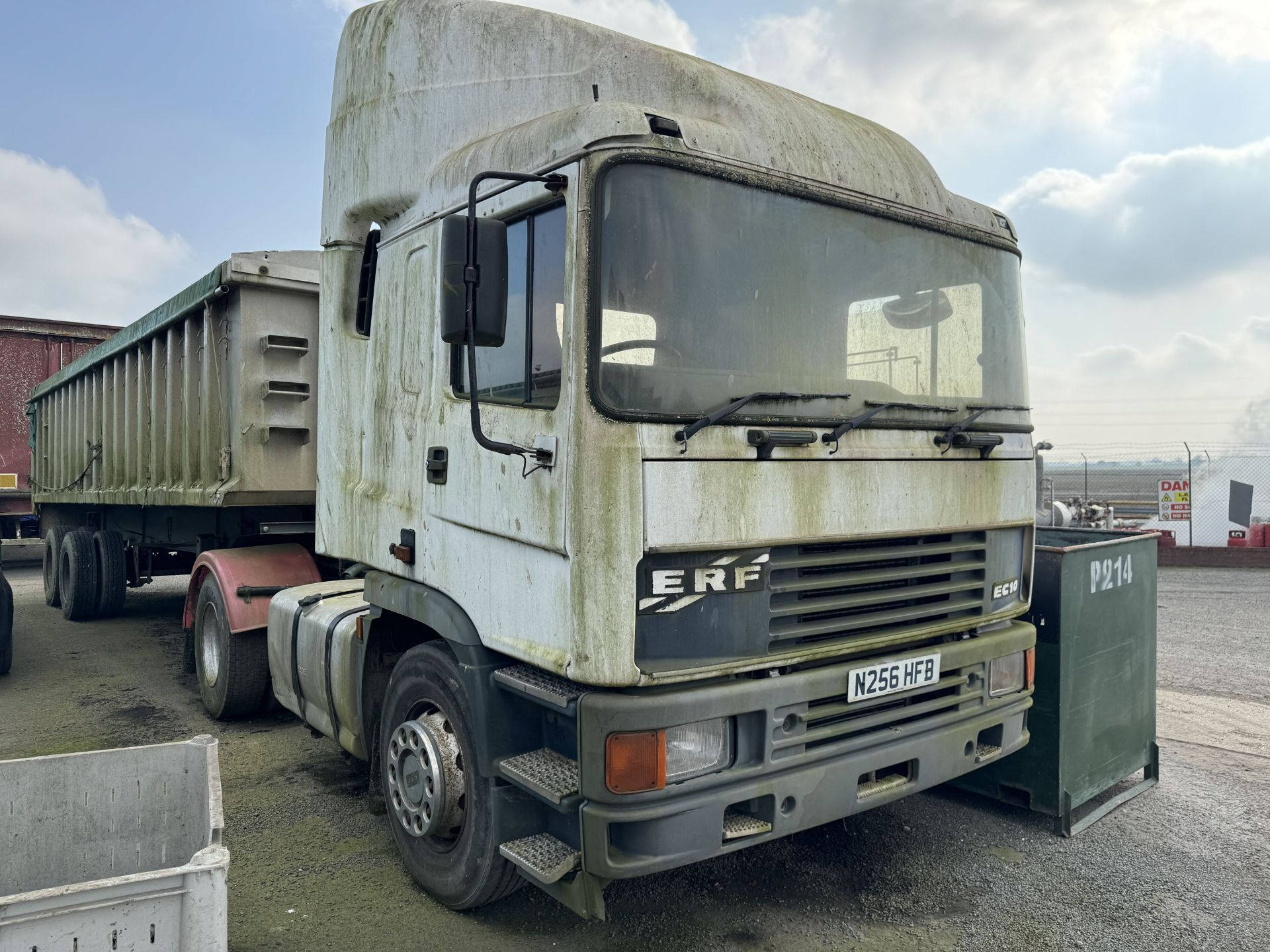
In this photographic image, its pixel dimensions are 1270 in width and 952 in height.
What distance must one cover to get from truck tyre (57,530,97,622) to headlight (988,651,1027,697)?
887 centimetres

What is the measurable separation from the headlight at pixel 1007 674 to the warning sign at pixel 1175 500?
48.7 feet

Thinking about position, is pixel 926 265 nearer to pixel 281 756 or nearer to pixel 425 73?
pixel 425 73

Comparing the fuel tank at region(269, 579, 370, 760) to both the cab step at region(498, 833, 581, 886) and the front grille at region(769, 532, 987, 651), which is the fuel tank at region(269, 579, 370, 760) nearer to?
the cab step at region(498, 833, 581, 886)

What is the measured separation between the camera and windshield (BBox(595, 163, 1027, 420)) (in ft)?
8.68

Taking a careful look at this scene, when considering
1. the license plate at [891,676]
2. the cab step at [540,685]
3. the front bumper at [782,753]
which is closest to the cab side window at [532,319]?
the cab step at [540,685]

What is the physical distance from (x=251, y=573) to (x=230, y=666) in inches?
23.3

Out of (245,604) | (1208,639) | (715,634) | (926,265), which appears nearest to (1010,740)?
(715,634)

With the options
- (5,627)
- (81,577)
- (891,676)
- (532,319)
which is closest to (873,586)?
(891,676)

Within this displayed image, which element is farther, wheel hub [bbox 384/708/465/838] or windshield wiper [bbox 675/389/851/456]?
wheel hub [bbox 384/708/465/838]

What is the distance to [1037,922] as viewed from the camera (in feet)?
10.6

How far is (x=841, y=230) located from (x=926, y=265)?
490 millimetres

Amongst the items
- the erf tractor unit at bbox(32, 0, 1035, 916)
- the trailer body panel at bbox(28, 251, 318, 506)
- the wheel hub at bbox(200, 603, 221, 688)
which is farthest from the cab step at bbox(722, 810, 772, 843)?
the wheel hub at bbox(200, 603, 221, 688)

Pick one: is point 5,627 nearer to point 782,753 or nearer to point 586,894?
point 586,894

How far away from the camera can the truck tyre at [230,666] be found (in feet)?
18.2
